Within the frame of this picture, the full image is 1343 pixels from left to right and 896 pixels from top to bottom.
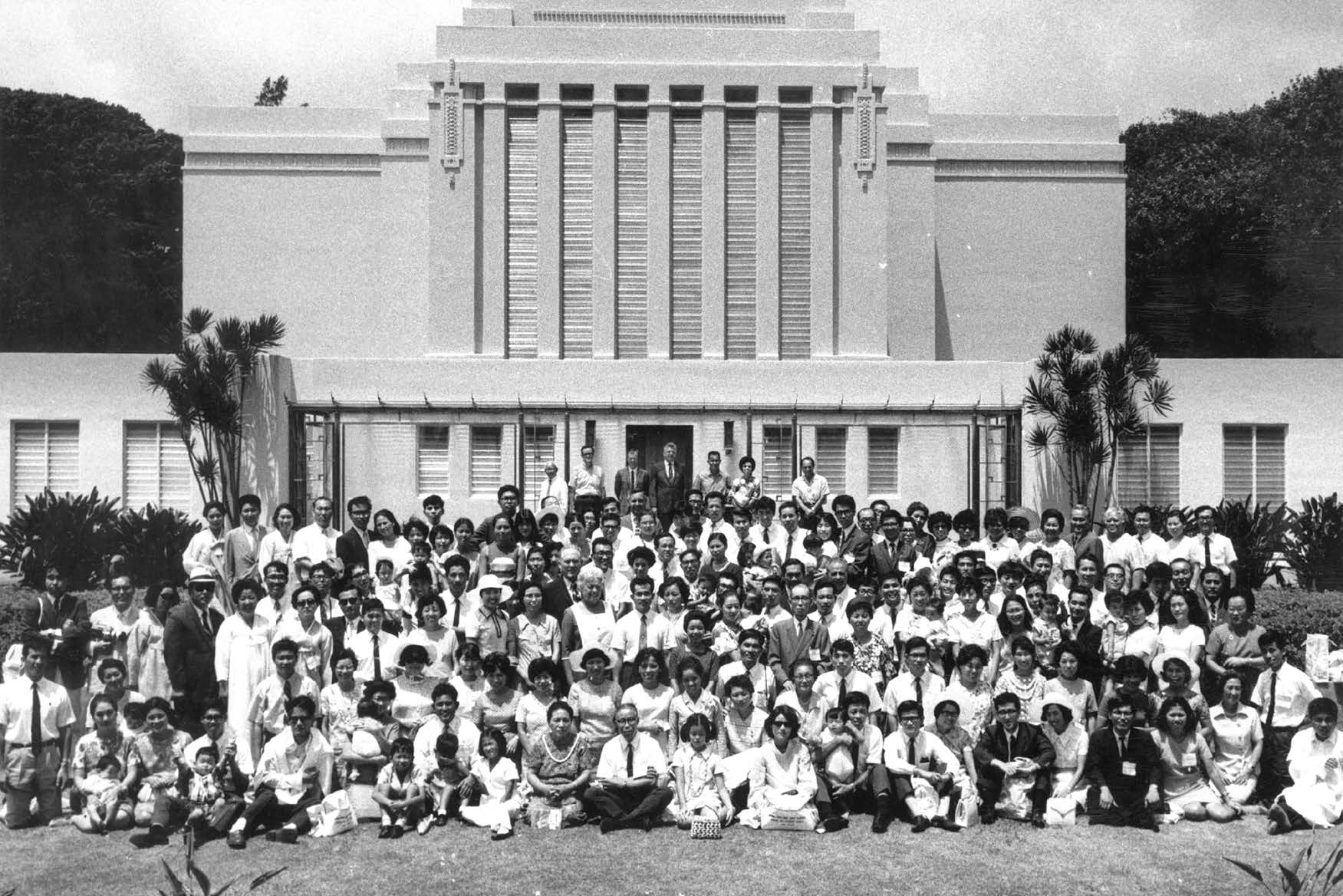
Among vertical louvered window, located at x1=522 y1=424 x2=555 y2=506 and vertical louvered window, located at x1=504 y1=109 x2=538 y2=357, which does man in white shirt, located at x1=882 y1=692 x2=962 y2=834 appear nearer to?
vertical louvered window, located at x1=522 y1=424 x2=555 y2=506

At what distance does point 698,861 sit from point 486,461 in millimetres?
12393

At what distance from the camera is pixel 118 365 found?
876 inches

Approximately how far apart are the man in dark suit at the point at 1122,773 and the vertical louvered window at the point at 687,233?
1545 cm

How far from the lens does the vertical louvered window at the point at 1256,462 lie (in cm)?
2205

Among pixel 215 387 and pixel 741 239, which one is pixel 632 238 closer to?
pixel 741 239

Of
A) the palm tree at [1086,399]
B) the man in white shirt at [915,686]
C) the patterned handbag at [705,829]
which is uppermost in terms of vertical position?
the palm tree at [1086,399]

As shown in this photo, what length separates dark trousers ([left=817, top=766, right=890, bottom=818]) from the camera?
10758mm

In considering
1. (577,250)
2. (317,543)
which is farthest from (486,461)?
(317,543)

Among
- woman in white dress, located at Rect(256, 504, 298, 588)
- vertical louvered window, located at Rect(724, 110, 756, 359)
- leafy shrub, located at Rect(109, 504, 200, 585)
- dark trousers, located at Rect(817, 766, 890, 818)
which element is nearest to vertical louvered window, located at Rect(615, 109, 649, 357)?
vertical louvered window, located at Rect(724, 110, 756, 359)

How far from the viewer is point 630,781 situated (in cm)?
1076

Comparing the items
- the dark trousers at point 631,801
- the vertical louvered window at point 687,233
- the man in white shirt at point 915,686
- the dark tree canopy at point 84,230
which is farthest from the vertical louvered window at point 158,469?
the dark tree canopy at point 84,230

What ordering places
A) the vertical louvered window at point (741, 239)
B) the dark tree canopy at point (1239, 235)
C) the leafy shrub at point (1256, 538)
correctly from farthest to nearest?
the dark tree canopy at point (1239, 235)
the vertical louvered window at point (741, 239)
the leafy shrub at point (1256, 538)

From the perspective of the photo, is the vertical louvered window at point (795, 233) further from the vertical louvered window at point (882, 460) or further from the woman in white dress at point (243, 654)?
the woman in white dress at point (243, 654)

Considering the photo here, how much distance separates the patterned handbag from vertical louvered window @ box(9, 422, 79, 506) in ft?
49.7
